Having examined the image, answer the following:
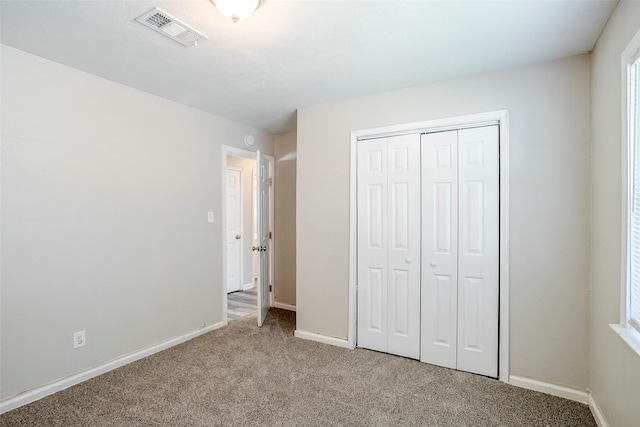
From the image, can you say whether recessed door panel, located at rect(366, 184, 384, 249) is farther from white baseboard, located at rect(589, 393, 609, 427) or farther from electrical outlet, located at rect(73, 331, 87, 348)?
electrical outlet, located at rect(73, 331, 87, 348)

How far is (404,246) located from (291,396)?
5.07 ft

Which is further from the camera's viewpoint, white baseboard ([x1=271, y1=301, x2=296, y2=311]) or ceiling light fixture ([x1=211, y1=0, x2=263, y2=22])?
white baseboard ([x1=271, y1=301, x2=296, y2=311])

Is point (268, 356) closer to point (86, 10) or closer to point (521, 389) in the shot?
point (521, 389)

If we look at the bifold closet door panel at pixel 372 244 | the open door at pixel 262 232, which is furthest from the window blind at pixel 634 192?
the open door at pixel 262 232

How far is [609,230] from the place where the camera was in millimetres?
1902

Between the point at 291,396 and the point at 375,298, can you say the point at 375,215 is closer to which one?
the point at 375,298

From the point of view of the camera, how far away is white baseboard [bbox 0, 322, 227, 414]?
2.19 metres

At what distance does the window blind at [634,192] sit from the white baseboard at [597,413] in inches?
30.6

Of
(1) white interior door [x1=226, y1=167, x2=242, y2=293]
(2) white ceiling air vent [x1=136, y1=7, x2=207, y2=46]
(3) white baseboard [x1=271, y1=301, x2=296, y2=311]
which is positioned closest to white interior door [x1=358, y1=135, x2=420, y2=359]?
(3) white baseboard [x1=271, y1=301, x2=296, y2=311]

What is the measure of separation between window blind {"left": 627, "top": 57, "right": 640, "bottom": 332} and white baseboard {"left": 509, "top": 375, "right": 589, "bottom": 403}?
3.28 ft

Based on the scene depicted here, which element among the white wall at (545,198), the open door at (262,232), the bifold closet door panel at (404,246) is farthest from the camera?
the open door at (262,232)

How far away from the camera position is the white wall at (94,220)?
224cm

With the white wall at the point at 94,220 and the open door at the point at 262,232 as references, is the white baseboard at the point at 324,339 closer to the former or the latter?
the open door at the point at 262,232

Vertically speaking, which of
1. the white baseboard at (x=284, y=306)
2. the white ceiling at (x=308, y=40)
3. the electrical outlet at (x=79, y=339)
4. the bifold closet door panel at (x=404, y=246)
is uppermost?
the white ceiling at (x=308, y=40)
